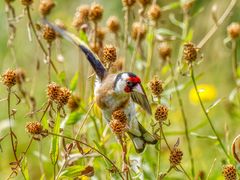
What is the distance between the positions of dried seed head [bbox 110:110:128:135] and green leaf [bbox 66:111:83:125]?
1.28ft

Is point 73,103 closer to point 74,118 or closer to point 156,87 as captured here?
point 74,118

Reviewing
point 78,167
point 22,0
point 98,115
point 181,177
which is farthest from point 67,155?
point 181,177

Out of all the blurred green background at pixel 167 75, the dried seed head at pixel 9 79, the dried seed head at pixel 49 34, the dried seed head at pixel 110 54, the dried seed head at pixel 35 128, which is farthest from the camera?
the blurred green background at pixel 167 75

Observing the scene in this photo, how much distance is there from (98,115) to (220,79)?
205 cm

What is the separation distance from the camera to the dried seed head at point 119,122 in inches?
71.0

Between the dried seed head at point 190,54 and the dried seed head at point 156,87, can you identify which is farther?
the dried seed head at point 190,54

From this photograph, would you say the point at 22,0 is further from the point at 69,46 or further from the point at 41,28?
the point at 69,46

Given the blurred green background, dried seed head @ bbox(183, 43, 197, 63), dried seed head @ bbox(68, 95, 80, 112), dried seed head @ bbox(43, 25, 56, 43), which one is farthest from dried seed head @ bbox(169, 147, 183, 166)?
the blurred green background

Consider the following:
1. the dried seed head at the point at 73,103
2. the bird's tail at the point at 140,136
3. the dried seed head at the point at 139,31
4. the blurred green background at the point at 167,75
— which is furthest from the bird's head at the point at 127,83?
the blurred green background at the point at 167,75

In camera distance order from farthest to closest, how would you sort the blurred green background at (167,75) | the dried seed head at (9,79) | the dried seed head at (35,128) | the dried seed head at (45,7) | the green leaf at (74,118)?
the blurred green background at (167,75)
the dried seed head at (45,7)
the green leaf at (74,118)
the dried seed head at (9,79)
the dried seed head at (35,128)

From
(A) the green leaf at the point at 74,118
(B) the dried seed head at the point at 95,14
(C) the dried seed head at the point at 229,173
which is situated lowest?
(C) the dried seed head at the point at 229,173

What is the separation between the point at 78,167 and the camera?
1882 millimetres

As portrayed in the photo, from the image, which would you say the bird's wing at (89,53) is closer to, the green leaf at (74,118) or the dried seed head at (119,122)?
the dried seed head at (119,122)

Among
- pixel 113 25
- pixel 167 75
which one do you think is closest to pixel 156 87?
pixel 113 25
